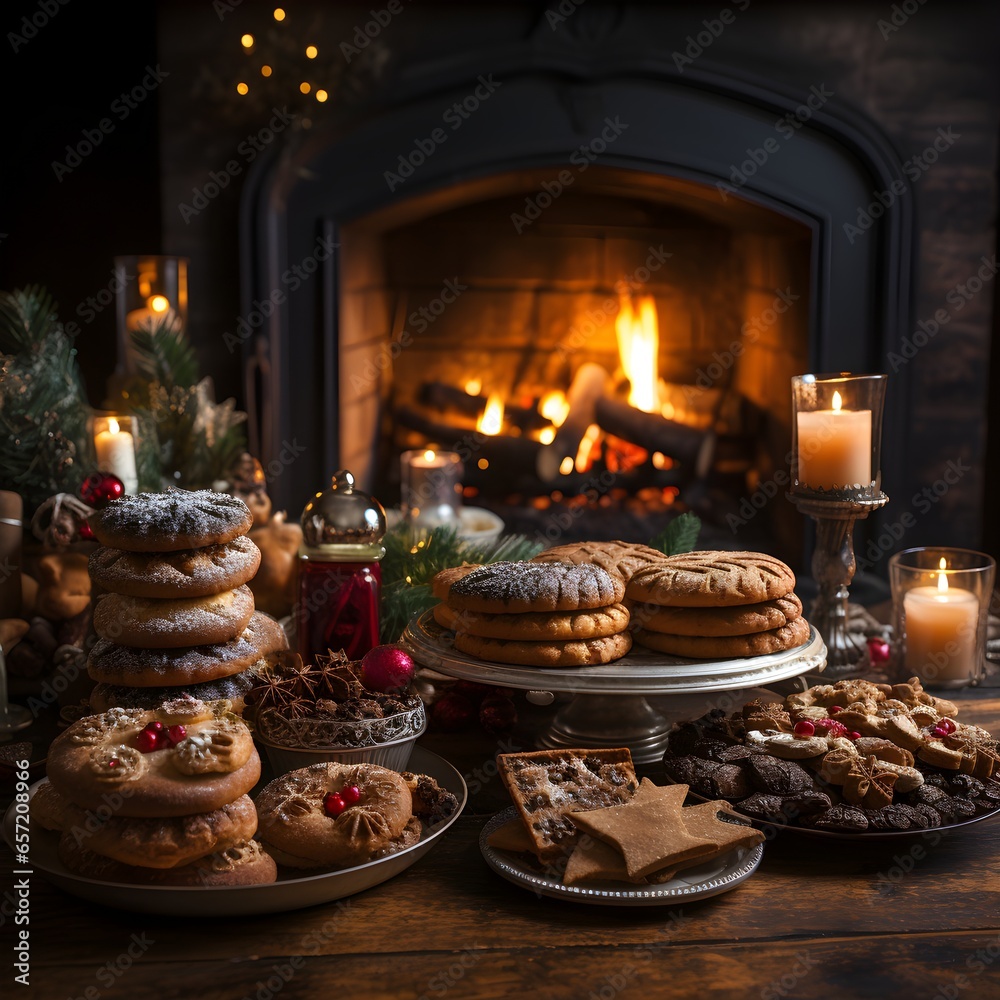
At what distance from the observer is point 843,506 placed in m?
1.61

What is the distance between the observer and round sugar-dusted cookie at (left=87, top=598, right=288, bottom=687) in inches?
49.0

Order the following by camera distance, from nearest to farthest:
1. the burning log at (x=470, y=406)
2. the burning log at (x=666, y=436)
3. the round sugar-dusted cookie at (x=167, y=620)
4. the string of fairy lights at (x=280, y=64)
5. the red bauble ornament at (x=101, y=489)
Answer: the round sugar-dusted cookie at (x=167, y=620)
the red bauble ornament at (x=101, y=489)
the string of fairy lights at (x=280, y=64)
the burning log at (x=666, y=436)
the burning log at (x=470, y=406)

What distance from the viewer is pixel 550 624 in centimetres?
130

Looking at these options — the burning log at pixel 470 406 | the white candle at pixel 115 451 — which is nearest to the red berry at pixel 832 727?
the white candle at pixel 115 451

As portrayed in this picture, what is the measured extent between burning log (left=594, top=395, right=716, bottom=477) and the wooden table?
7.58 feet

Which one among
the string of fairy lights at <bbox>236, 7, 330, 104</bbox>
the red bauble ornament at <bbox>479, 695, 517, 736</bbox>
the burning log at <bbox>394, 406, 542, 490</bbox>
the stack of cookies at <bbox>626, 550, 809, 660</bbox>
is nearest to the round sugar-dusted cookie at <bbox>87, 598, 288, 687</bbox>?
the red bauble ornament at <bbox>479, 695, 517, 736</bbox>

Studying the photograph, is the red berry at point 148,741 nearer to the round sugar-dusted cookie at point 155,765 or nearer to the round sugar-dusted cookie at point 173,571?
the round sugar-dusted cookie at point 155,765

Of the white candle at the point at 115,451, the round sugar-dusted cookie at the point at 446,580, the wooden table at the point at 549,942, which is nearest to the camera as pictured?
the wooden table at the point at 549,942

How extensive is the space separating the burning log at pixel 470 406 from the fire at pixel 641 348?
1.06 ft

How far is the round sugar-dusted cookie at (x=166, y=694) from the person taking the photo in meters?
1.25

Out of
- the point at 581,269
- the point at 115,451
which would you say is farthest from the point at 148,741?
the point at 581,269

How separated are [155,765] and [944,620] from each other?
3.70 ft

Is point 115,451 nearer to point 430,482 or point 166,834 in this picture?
point 430,482

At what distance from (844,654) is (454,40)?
1962 mm
